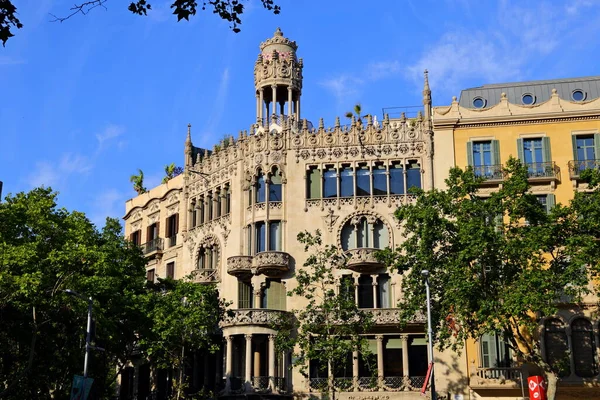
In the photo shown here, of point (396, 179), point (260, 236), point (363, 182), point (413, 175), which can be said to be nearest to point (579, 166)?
point (413, 175)

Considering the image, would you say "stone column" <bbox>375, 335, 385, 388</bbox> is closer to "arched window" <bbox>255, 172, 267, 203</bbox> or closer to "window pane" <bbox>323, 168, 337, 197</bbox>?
"window pane" <bbox>323, 168, 337, 197</bbox>

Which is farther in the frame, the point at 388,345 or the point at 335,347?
the point at 388,345

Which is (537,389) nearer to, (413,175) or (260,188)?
(413,175)

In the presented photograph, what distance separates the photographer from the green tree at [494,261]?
3881 cm

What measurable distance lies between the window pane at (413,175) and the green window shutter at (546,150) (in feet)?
23.9

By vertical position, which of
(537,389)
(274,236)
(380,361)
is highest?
(274,236)

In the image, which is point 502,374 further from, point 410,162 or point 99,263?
point 99,263

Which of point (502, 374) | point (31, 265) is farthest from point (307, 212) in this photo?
point (31, 265)

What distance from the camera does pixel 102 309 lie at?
4219cm

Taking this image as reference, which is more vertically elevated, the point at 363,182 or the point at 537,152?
the point at 537,152

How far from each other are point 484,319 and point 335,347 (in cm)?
778

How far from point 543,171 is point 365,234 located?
431 inches

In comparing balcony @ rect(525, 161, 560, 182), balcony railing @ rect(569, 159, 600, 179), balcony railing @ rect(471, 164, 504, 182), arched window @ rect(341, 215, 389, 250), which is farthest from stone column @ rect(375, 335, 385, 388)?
balcony railing @ rect(569, 159, 600, 179)

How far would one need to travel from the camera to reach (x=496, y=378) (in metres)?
46.8
